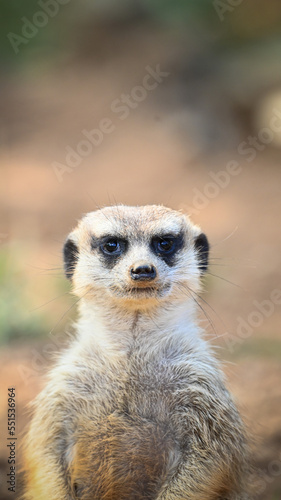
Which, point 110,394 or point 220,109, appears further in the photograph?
point 220,109

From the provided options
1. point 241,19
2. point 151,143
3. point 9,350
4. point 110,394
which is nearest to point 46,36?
point 151,143

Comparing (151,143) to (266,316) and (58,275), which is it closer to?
(58,275)

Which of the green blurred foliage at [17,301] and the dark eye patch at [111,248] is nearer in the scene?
the dark eye patch at [111,248]

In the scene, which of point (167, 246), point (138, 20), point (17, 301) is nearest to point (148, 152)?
point (138, 20)

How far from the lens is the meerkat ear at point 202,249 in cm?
193

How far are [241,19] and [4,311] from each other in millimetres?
1386

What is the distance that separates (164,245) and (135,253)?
0.12 meters

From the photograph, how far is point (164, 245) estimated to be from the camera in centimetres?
184

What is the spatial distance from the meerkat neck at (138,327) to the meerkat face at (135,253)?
57mm

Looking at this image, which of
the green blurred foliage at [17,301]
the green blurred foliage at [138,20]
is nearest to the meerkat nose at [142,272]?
the green blurred foliage at [17,301]

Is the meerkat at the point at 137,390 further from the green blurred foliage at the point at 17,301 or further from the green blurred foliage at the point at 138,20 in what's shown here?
the green blurred foliage at the point at 138,20

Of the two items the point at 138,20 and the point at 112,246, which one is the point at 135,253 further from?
the point at 138,20

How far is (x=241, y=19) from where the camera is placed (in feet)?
7.45

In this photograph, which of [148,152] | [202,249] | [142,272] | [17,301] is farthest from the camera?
[148,152]
